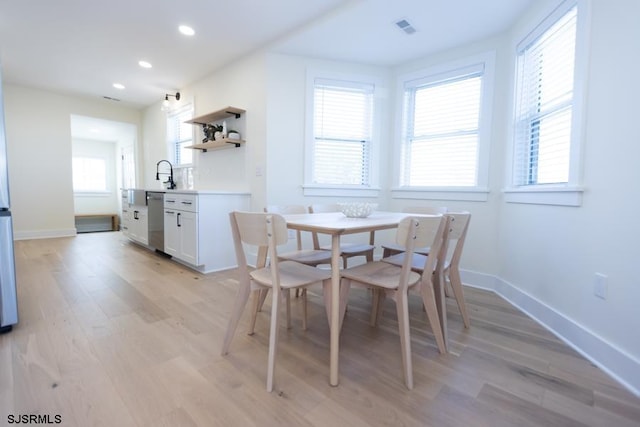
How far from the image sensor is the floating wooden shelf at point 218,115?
3451 mm

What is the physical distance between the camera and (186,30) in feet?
9.78

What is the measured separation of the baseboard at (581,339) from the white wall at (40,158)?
6.95m

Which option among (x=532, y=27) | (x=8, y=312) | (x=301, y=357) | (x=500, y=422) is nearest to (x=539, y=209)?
(x=532, y=27)

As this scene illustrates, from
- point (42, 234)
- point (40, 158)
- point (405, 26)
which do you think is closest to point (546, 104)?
point (405, 26)

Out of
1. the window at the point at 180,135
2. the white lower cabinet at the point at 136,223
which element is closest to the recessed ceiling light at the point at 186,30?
the window at the point at 180,135

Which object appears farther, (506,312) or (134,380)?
(506,312)

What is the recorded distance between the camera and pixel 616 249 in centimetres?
154

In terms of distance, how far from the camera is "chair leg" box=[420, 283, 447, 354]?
1.62 metres

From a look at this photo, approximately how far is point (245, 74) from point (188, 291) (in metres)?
2.56

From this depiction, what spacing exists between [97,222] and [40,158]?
9.75 ft

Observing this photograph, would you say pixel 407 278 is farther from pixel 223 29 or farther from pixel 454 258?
pixel 223 29

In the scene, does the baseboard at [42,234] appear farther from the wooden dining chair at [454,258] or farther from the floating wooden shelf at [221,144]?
the wooden dining chair at [454,258]

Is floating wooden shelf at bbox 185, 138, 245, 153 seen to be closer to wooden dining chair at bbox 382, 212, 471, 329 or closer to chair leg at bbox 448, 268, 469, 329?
wooden dining chair at bbox 382, 212, 471, 329

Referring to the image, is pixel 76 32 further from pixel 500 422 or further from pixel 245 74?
pixel 500 422
